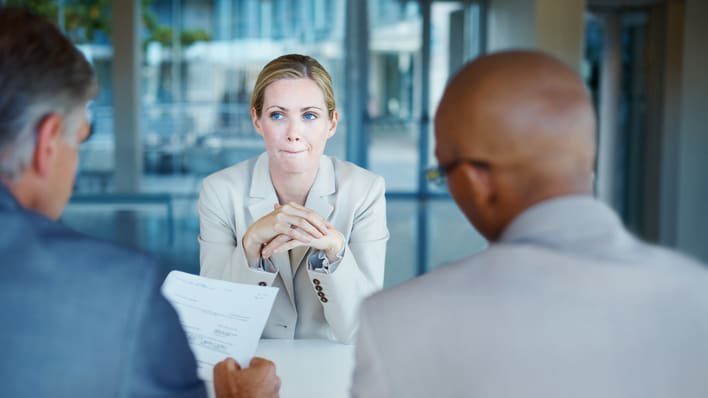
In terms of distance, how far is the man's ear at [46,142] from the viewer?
1054 mm

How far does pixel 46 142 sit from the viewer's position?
1066 mm

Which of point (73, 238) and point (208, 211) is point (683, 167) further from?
point (73, 238)

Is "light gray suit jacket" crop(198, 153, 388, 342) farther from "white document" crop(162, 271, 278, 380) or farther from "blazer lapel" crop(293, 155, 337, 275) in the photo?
"white document" crop(162, 271, 278, 380)

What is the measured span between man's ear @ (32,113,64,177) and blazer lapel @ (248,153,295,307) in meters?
1.24

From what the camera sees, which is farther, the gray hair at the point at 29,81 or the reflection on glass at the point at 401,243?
the reflection on glass at the point at 401,243

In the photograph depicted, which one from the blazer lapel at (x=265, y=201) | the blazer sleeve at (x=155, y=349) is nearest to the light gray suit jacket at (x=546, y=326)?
the blazer sleeve at (x=155, y=349)

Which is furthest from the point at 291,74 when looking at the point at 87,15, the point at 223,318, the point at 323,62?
the point at 87,15

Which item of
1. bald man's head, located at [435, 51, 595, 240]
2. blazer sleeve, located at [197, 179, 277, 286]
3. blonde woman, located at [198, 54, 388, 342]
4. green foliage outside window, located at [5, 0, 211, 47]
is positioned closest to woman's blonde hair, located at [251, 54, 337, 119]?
blonde woman, located at [198, 54, 388, 342]

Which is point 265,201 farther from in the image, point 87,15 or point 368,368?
point 87,15

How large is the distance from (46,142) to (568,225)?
71 cm

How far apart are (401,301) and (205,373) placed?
0.86 meters

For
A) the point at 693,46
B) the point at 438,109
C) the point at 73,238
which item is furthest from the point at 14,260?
the point at 693,46

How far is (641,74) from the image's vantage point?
29.5ft

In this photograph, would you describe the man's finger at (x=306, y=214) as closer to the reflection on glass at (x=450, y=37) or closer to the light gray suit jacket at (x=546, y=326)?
the light gray suit jacket at (x=546, y=326)
